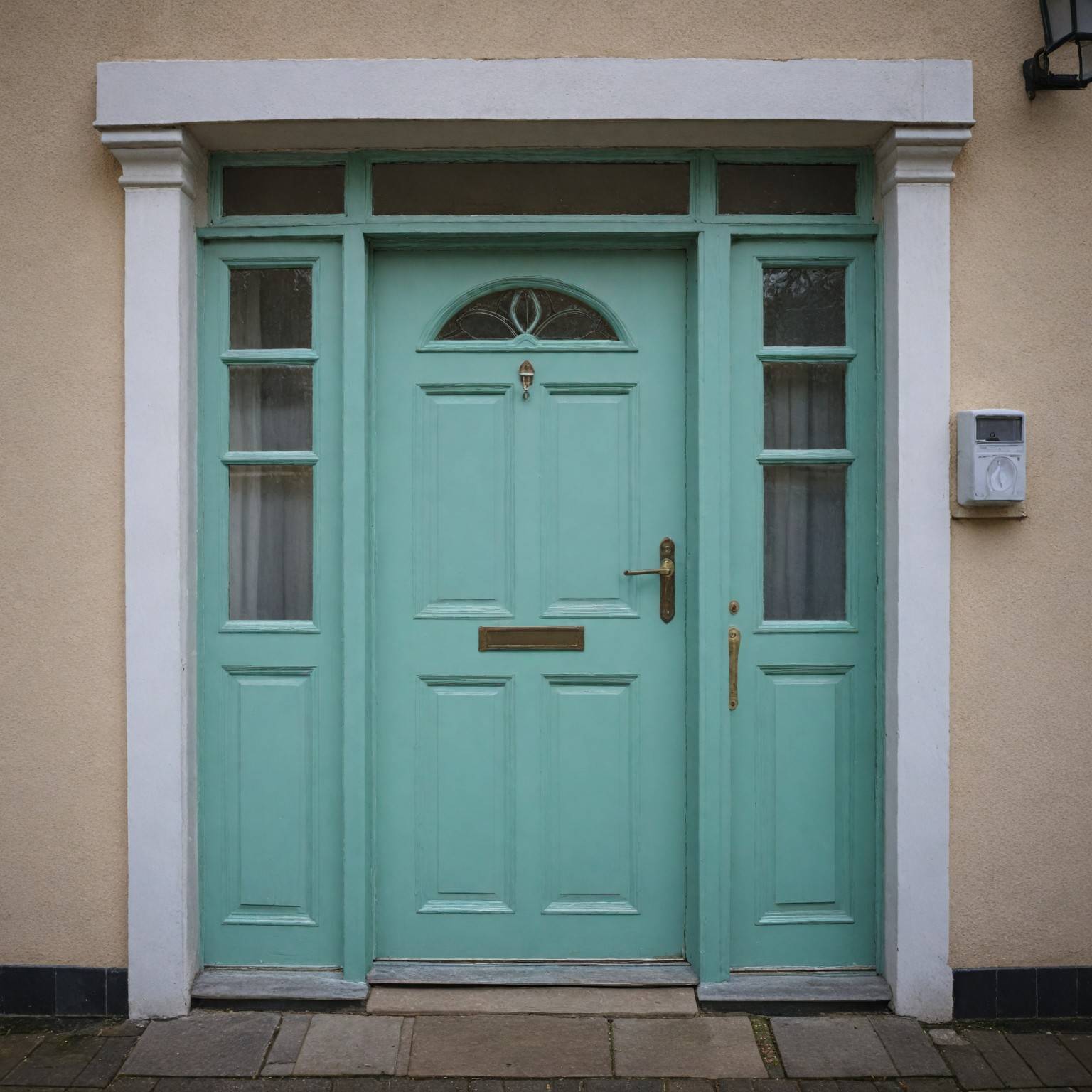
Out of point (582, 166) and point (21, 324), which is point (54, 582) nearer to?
point (21, 324)

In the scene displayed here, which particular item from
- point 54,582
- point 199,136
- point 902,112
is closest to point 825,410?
point 902,112

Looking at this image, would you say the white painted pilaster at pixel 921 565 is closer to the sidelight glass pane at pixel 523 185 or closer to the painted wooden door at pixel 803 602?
the painted wooden door at pixel 803 602

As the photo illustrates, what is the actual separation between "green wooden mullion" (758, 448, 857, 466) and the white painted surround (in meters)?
0.17

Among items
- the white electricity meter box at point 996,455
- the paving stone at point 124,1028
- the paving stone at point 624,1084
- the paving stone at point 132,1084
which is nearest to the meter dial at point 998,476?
the white electricity meter box at point 996,455

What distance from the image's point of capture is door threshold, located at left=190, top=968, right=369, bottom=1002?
350 cm

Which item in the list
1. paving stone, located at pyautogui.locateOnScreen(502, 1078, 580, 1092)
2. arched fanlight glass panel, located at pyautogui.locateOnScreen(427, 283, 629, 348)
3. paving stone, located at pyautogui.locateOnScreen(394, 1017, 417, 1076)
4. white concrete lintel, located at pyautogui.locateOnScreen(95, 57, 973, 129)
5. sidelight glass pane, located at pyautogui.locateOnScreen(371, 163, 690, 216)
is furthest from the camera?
arched fanlight glass panel, located at pyautogui.locateOnScreen(427, 283, 629, 348)

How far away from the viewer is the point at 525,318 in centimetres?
369

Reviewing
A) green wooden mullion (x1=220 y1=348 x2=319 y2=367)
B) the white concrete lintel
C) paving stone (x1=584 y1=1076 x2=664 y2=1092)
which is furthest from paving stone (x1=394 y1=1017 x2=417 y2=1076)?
the white concrete lintel

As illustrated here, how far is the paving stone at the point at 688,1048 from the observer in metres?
3.18

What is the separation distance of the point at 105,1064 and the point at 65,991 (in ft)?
1.26

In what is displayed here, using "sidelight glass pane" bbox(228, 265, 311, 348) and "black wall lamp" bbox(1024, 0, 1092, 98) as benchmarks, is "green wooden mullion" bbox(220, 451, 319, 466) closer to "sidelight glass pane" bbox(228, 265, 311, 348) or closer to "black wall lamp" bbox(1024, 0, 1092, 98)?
"sidelight glass pane" bbox(228, 265, 311, 348)

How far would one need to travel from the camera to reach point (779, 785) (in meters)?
3.65

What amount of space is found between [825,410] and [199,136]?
2.36 m

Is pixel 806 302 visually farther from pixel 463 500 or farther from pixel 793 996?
pixel 793 996
